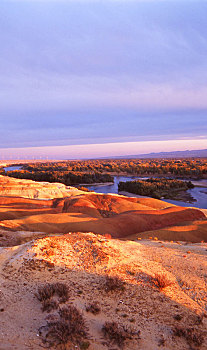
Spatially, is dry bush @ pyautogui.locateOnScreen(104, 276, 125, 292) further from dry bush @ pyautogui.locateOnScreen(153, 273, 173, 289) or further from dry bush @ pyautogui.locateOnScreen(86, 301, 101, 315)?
dry bush @ pyautogui.locateOnScreen(153, 273, 173, 289)

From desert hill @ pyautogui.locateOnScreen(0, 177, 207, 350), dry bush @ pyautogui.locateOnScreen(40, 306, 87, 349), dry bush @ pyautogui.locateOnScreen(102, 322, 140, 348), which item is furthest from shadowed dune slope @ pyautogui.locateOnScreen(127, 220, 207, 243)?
dry bush @ pyautogui.locateOnScreen(40, 306, 87, 349)

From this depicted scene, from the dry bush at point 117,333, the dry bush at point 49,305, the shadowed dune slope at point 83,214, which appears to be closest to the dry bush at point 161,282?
the dry bush at point 117,333

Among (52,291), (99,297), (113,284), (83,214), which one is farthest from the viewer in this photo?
(83,214)

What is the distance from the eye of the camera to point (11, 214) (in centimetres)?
2136

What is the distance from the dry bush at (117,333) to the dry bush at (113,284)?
1522mm

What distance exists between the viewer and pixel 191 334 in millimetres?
4664

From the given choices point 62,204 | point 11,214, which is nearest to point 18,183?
point 62,204

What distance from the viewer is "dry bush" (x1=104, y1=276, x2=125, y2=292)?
6366mm

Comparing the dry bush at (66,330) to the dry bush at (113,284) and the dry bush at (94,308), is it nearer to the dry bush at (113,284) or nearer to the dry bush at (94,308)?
the dry bush at (94,308)

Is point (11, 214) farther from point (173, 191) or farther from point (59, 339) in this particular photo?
point (173, 191)

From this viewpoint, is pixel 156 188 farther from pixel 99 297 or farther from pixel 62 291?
pixel 62 291

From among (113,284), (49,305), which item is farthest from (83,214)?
(49,305)

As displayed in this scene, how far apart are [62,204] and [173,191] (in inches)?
1440

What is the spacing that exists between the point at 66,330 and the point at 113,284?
2336 millimetres
